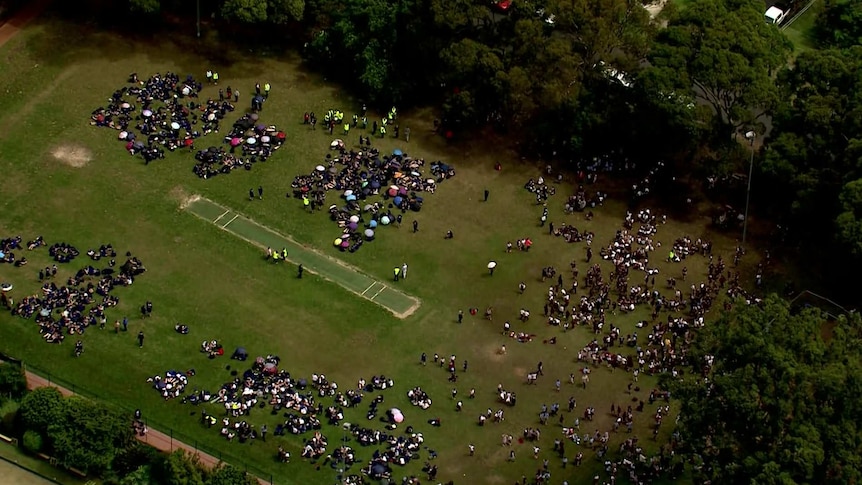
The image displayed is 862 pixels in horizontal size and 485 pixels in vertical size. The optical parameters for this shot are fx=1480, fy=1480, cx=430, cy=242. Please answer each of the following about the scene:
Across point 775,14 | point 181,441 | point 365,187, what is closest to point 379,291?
point 365,187

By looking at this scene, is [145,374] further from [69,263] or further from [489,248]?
[489,248]

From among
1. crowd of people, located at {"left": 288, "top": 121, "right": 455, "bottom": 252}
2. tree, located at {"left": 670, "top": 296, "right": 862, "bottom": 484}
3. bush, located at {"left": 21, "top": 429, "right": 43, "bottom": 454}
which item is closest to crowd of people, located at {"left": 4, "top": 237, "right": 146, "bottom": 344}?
bush, located at {"left": 21, "top": 429, "right": 43, "bottom": 454}

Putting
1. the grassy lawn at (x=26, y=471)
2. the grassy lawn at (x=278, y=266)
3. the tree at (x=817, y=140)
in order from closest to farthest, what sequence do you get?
the grassy lawn at (x=26, y=471) < the grassy lawn at (x=278, y=266) < the tree at (x=817, y=140)

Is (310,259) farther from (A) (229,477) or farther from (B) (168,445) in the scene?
(A) (229,477)

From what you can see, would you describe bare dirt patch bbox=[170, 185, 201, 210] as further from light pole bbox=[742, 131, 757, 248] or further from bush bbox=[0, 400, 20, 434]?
light pole bbox=[742, 131, 757, 248]

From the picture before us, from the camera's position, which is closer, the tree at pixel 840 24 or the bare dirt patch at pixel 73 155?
the bare dirt patch at pixel 73 155

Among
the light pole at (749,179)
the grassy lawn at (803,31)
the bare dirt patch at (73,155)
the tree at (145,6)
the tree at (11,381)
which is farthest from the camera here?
the grassy lawn at (803,31)

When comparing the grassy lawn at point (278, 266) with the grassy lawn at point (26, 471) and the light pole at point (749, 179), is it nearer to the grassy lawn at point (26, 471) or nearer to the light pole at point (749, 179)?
the light pole at point (749, 179)

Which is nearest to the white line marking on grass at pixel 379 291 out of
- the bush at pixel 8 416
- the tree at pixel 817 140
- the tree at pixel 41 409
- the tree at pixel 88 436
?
the tree at pixel 88 436
